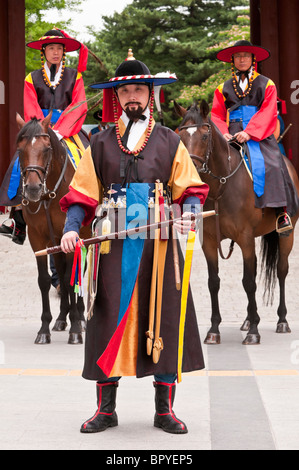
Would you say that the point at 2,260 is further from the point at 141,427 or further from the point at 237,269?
the point at 141,427

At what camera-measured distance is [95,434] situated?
504 cm

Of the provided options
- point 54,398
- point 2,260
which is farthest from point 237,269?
point 54,398

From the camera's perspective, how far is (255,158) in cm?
840

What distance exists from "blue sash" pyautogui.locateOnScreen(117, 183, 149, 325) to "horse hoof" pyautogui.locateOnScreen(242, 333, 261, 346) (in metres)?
3.31

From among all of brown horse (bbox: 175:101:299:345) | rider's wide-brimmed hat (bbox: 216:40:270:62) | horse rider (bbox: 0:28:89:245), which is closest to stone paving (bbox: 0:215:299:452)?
brown horse (bbox: 175:101:299:345)

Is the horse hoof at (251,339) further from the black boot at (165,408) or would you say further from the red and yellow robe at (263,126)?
the black boot at (165,408)

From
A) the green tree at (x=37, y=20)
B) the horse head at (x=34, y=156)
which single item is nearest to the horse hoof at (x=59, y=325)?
the horse head at (x=34, y=156)

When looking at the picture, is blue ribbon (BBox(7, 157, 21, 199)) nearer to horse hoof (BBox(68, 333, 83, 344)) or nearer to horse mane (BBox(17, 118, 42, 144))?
horse mane (BBox(17, 118, 42, 144))

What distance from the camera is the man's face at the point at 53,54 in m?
8.74

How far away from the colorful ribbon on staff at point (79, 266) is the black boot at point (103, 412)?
22.4 inches

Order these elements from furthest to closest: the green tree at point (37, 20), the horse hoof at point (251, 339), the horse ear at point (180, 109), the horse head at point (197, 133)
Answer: the green tree at point (37, 20) → the horse hoof at point (251, 339) → the horse ear at point (180, 109) → the horse head at point (197, 133)

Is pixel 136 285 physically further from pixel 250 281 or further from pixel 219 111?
pixel 219 111

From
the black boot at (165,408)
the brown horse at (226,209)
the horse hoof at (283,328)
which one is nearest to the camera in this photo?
the black boot at (165,408)

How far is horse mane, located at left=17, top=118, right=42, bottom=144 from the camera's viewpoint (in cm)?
764
